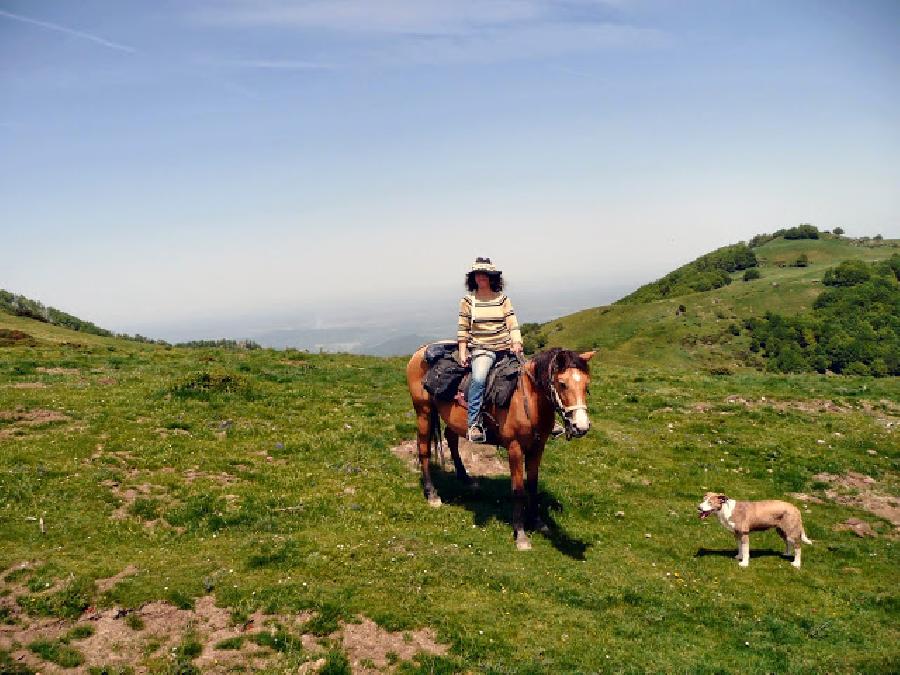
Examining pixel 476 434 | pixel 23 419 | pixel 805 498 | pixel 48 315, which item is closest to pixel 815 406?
pixel 805 498

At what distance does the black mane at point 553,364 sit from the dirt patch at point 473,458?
6.28m

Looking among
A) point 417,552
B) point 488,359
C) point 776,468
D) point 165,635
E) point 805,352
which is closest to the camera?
point 165,635

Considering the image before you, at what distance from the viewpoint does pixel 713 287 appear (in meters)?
111

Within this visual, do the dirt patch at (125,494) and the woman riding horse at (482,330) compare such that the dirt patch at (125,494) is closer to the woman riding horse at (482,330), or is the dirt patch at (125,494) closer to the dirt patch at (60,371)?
the woman riding horse at (482,330)

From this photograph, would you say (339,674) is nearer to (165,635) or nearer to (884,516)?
(165,635)

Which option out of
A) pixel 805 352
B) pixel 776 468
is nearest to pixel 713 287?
pixel 805 352

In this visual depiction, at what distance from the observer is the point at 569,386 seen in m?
11.1

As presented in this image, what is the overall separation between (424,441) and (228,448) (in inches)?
261

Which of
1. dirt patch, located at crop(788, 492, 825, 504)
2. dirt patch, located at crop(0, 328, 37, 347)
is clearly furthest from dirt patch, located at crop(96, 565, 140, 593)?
dirt patch, located at crop(0, 328, 37, 347)

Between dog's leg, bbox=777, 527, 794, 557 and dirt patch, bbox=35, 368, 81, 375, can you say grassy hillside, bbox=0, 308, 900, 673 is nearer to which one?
dog's leg, bbox=777, 527, 794, 557

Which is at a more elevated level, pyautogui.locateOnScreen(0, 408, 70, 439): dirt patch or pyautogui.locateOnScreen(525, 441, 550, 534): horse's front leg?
pyautogui.locateOnScreen(0, 408, 70, 439): dirt patch

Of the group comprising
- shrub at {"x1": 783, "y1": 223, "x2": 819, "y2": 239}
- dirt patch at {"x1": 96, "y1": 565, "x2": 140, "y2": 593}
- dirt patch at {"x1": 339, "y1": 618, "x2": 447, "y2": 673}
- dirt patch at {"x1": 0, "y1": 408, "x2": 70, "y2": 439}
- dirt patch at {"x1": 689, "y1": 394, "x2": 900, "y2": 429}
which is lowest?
dirt patch at {"x1": 339, "y1": 618, "x2": 447, "y2": 673}

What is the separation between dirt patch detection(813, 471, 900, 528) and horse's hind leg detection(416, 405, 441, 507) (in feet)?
42.5

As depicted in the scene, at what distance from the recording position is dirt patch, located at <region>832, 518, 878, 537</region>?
48.1 feet
